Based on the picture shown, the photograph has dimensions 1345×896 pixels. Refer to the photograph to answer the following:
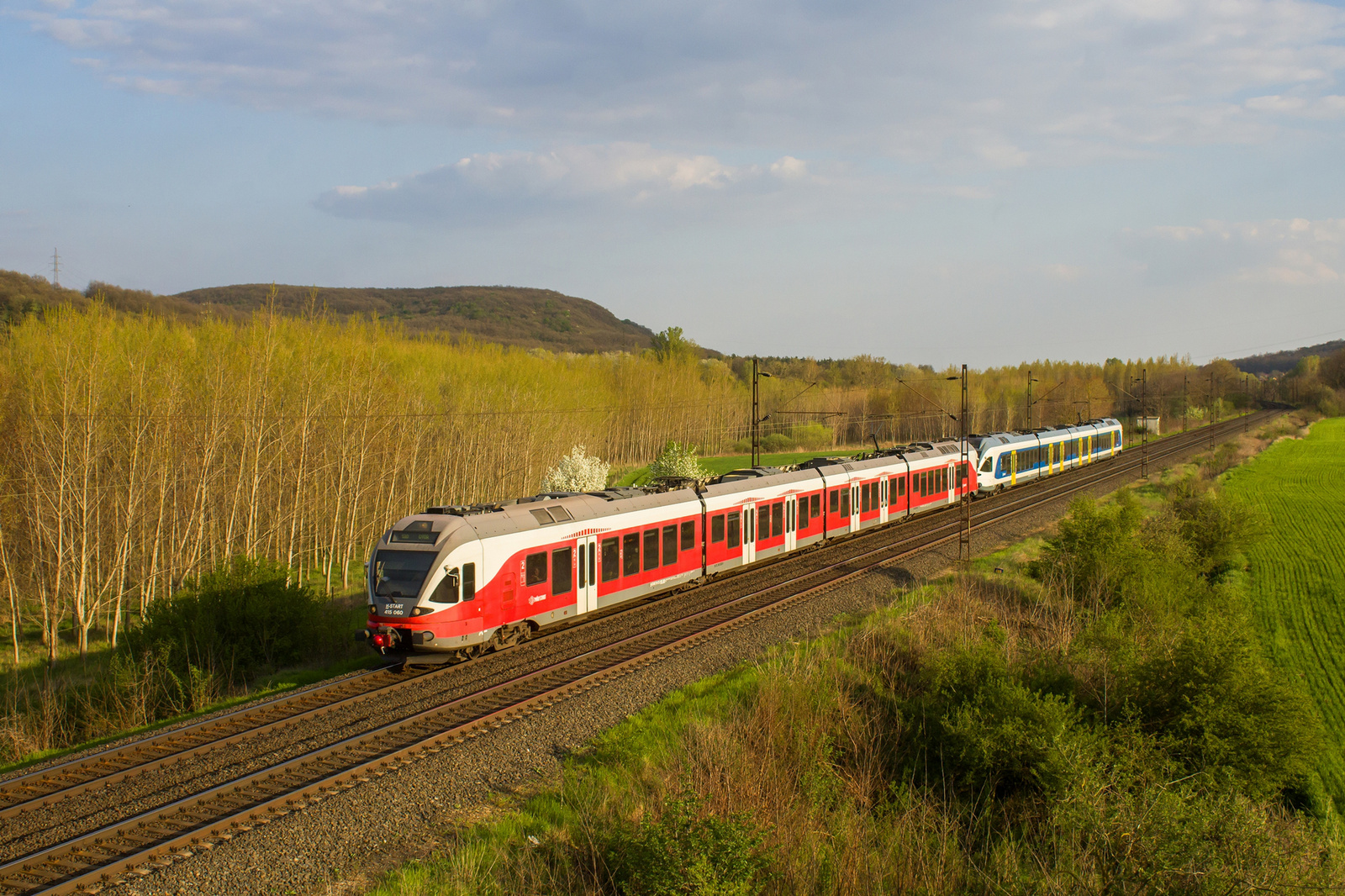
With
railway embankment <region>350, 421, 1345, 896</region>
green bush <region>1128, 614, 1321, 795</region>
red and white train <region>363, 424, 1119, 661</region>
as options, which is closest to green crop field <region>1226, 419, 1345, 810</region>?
green bush <region>1128, 614, 1321, 795</region>

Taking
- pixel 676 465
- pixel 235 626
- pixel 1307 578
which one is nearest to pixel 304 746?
pixel 235 626

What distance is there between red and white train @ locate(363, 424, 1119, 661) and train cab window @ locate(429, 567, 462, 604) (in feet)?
0.07

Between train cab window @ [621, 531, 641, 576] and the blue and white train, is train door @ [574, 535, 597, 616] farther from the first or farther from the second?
the blue and white train

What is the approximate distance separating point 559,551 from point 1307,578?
2700cm

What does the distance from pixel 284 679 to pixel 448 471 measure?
23.3 meters

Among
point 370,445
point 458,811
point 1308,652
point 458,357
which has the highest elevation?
point 458,357

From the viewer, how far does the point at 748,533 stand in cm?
2261

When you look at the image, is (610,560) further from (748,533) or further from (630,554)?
(748,533)

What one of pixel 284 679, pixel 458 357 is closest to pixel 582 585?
pixel 284 679

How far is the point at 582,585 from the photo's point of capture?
1695 cm

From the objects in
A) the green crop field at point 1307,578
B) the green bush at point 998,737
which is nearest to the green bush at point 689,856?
the green bush at point 998,737

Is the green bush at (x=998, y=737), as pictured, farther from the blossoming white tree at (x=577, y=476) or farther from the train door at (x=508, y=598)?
the blossoming white tree at (x=577, y=476)

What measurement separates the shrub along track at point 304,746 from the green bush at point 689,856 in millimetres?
4204

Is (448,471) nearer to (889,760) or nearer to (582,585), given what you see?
(582,585)
